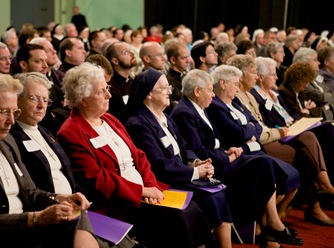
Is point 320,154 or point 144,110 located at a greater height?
point 144,110

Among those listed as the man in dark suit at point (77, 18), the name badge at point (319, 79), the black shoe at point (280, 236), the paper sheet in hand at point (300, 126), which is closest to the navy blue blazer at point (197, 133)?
the black shoe at point (280, 236)

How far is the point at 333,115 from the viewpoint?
684 centimetres

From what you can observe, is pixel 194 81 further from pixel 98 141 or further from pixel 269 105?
pixel 269 105

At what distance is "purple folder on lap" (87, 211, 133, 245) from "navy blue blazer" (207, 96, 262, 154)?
70.0 inches

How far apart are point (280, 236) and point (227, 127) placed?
3.10 feet

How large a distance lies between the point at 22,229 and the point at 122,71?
3.29 metres

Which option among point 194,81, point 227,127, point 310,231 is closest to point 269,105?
point 227,127

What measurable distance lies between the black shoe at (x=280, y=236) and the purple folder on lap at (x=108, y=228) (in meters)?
1.45

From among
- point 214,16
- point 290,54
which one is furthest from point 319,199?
point 214,16

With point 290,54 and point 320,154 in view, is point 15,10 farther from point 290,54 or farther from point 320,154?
point 320,154

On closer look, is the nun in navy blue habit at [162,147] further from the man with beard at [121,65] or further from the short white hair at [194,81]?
the man with beard at [121,65]

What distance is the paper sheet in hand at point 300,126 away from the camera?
527cm

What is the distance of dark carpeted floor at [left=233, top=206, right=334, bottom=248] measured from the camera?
4.64 meters

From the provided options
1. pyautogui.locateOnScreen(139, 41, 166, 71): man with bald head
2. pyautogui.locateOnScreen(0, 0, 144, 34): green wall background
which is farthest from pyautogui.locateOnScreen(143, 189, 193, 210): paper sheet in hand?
pyautogui.locateOnScreen(0, 0, 144, 34): green wall background
